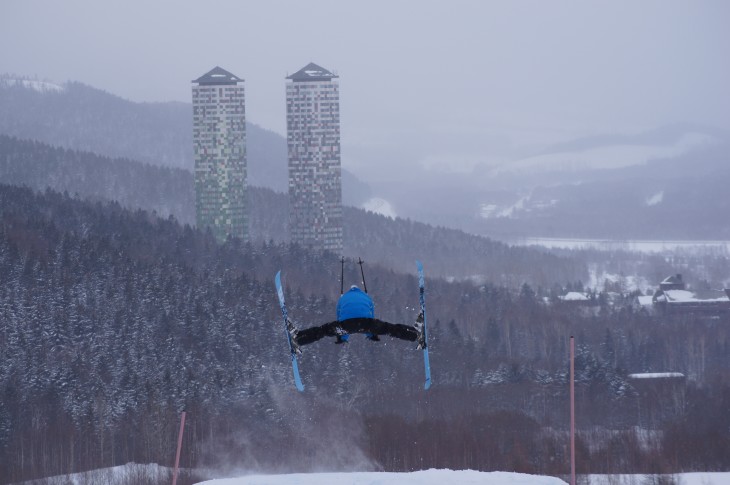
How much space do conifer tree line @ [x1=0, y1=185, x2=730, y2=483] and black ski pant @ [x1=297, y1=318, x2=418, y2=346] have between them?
60.2 m

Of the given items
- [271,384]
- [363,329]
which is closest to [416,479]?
[363,329]

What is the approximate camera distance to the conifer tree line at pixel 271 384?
105m

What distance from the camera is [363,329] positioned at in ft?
131

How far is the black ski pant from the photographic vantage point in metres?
39.8

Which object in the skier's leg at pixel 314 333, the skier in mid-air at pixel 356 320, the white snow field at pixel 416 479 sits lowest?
the white snow field at pixel 416 479

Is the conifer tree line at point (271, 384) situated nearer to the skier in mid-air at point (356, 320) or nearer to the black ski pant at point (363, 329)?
the black ski pant at point (363, 329)

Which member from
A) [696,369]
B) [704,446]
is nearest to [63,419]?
[704,446]

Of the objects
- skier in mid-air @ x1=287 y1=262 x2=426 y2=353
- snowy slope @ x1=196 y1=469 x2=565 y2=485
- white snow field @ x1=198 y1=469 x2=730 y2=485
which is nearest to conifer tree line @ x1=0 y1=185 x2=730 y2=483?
white snow field @ x1=198 y1=469 x2=730 y2=485

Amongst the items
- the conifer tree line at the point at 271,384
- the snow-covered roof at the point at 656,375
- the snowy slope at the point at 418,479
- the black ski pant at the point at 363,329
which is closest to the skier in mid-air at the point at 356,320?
the black ski pant at the point at 363,329

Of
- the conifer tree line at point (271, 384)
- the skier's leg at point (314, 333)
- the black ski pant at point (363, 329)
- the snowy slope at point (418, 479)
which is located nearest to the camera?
the black ski pant at point (363, 329)

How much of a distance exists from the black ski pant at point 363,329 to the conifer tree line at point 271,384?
60210 millimetres

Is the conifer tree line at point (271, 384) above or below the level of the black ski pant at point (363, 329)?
below

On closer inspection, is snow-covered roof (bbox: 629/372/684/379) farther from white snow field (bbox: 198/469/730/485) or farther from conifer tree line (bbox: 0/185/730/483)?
white snow field (bbox: 198/469/730/485)

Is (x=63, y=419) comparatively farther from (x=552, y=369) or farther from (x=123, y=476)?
(x=552, y=369)
